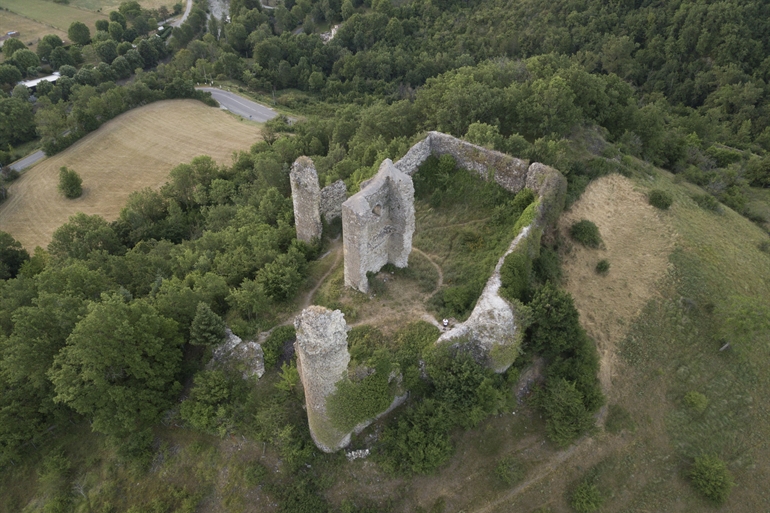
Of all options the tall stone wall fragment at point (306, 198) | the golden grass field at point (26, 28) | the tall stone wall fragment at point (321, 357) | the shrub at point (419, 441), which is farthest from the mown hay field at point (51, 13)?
the shrub at point (419, 441)

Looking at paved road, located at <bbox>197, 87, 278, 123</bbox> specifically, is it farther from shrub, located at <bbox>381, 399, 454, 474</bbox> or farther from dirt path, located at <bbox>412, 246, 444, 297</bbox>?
shrub, located at <bbox>381, 399, 454, 474</bbox>

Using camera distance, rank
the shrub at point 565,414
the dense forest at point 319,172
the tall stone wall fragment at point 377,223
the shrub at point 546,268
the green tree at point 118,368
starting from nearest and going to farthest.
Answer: the green tree at point 118,368
the shrub at point 565,414
the dense forest at point 319,172
the tall stone wall fragment at point 377,223
the shrub at point 546,268

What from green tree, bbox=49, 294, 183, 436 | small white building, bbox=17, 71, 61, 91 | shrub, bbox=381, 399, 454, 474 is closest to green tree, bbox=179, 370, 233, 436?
green tree, bbox=49, 294, 183, 436

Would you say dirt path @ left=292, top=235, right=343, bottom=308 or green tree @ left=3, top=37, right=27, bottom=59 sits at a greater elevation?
dirt path @ left=292, top=235, right=343, bottom=308

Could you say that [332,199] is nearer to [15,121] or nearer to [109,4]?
[15,121]

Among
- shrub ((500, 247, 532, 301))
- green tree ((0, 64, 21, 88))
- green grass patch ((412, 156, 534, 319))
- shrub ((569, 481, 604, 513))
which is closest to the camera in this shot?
shrub ((569, 481, 604, 513))

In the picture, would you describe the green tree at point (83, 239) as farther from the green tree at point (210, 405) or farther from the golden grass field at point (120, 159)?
the green tree at point (210, 405)
